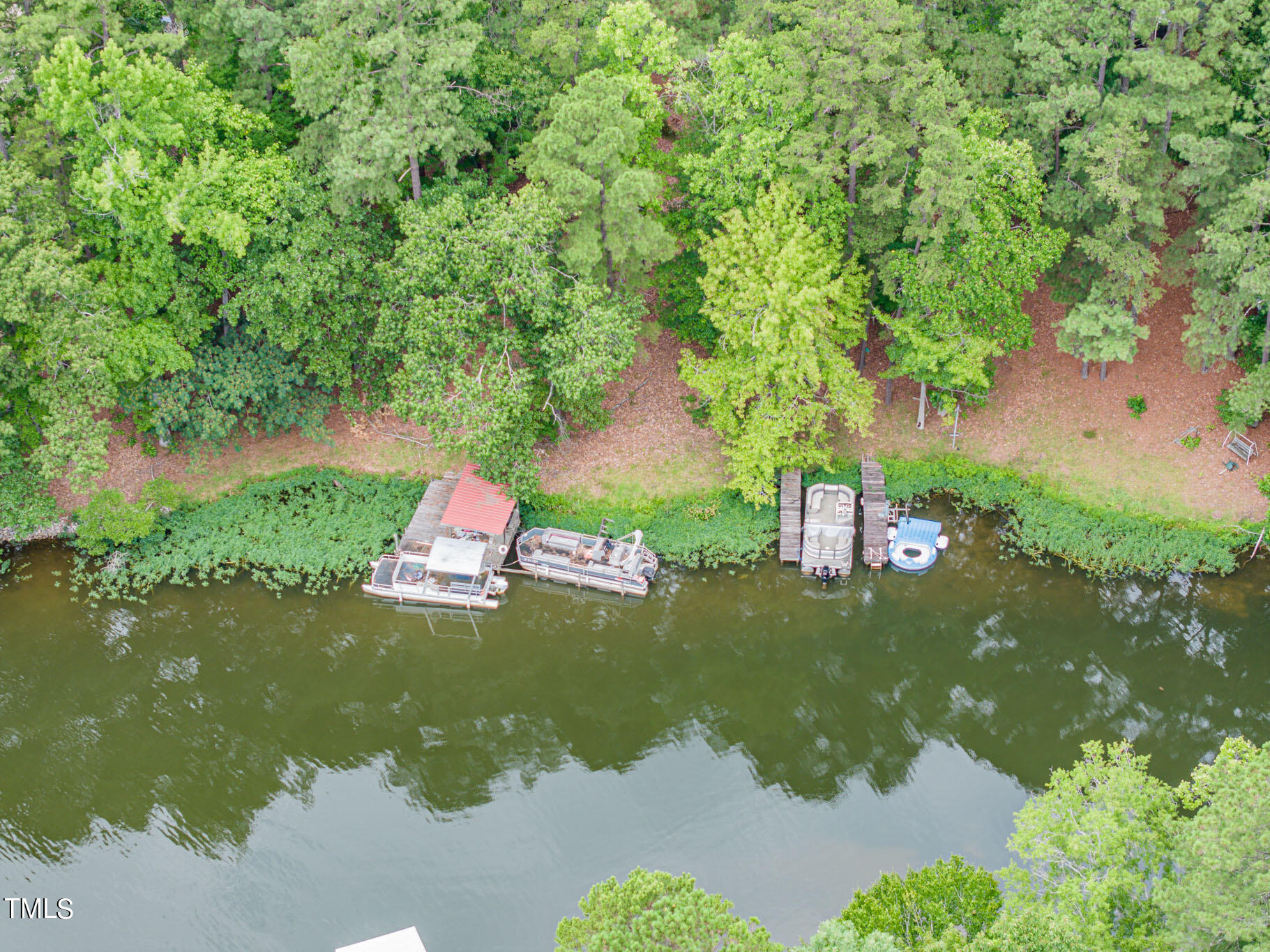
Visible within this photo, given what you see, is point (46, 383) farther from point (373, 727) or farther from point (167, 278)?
Answer: point (373, 727)

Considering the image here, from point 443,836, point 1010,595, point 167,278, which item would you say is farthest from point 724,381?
point 167,278

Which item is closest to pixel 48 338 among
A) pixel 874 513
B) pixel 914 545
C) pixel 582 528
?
pixel 582 528

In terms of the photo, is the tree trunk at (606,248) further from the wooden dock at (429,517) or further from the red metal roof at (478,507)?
the wooden dock at (429,517)

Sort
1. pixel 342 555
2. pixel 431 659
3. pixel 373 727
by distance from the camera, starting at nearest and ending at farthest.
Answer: pixel 373 727
pixel 431 659
pixel 342 555

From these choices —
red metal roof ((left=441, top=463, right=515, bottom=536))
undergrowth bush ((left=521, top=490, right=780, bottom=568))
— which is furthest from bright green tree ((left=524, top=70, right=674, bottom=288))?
undergrowth bush ((left=521, top=490, right=780, bottom=568))

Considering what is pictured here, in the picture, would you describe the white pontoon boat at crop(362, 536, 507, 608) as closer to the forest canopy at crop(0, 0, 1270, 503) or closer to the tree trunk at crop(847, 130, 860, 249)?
the forest canopy at crop(0, 0, 1270, 503)

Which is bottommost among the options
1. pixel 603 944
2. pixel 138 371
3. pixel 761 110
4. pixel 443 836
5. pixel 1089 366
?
pixel 443 836

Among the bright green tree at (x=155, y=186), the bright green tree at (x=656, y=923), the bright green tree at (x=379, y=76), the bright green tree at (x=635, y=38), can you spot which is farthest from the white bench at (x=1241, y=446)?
the bright green tree at (x=155, y=186)
